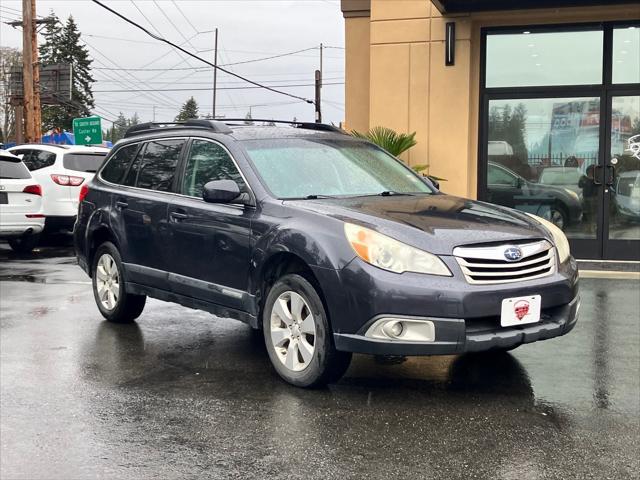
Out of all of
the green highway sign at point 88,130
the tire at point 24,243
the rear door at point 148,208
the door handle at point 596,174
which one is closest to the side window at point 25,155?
the tire at point 24,243

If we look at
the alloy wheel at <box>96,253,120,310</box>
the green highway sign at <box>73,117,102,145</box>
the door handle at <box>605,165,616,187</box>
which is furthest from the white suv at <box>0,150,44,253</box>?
the green highway sign at <box>73,117,102,145</box>

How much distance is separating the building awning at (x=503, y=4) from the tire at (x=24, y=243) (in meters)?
7.61

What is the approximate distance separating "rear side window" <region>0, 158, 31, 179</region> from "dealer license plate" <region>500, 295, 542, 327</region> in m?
9.62

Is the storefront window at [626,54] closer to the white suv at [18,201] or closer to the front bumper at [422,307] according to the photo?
the front bumper at [422,307]

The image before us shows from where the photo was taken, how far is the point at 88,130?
30625 mm

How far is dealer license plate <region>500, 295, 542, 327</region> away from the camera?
183 inches

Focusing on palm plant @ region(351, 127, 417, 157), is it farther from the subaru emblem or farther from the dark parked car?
the subaru emblem

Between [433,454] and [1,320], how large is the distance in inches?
199

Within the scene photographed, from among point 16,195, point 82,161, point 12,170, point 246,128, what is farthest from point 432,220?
point 82,161

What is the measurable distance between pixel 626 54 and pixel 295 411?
28.6 feet

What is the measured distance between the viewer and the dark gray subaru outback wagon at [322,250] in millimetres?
4582

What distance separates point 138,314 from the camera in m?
7.27

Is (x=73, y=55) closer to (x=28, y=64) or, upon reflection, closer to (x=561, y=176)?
(x=28, y=64)

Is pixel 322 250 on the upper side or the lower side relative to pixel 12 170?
lower
